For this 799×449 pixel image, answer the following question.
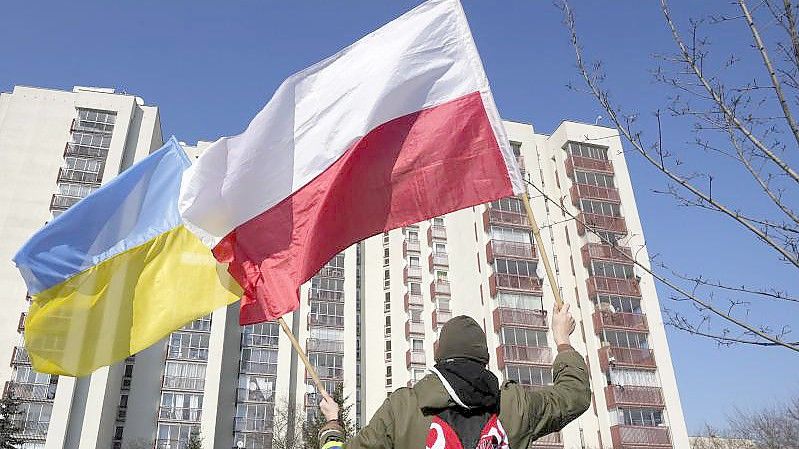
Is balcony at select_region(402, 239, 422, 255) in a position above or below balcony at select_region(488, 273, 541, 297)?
above

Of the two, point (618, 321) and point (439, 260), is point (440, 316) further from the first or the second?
point (618, 321)

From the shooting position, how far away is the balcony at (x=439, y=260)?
50.5 meters

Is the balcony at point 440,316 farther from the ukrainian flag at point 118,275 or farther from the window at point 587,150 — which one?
the ukrainian flag at point 118,275

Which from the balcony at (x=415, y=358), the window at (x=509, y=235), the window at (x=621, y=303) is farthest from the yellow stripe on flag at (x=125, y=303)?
the window at (x=621, y=303)

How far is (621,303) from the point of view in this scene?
45781 mm

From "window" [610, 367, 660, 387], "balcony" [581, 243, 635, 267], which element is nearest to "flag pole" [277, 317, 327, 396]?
"window" [610, 367, 660, 387]

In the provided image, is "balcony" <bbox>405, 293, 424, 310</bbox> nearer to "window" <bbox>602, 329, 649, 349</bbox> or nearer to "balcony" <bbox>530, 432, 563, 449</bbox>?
"window" <bbox>602, 329, 649, 349</bbox>

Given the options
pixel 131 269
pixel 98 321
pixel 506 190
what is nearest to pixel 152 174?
pixel 131 269

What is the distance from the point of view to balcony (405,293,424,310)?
50094 mm

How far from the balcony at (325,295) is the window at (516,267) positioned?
1392cm

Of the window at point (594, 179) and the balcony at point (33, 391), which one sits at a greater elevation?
the window at point (594, 179)

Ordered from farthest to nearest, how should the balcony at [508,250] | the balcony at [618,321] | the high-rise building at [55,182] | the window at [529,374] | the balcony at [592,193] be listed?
the balcony at [592,193] → the balcony at [508,250] → the balcony at [618,321] → the window at [529,374] → the high-rise building at [55,182]

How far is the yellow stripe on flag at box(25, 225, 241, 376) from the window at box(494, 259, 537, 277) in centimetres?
3946

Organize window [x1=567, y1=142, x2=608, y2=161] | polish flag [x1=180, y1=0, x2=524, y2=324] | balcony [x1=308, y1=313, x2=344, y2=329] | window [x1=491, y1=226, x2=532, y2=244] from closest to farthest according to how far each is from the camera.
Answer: polish flag [x1=180, y1=0, x2=524, y2=324], window [x1=491, y1=226, x2=532, y2=244], window [x1=567, y1=142, x2=608, y2=161], balcony [x1=308, y1=313, x2=344, y2=329]
